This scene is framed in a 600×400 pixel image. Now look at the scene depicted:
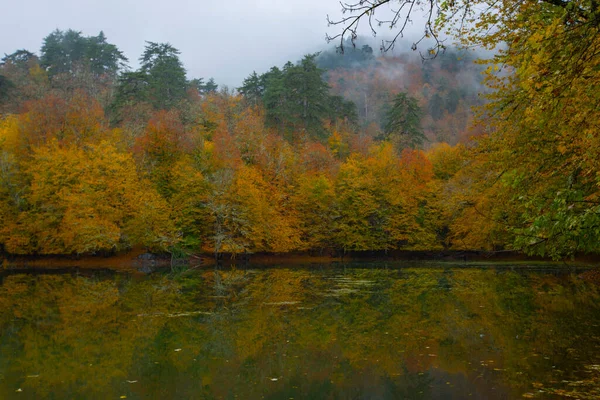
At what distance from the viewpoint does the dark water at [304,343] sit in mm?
9328

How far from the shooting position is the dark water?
933 centimetres

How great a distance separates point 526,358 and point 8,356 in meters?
11.9

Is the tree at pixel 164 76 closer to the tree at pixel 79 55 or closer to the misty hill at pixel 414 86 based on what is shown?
the tree at pixel 79 55

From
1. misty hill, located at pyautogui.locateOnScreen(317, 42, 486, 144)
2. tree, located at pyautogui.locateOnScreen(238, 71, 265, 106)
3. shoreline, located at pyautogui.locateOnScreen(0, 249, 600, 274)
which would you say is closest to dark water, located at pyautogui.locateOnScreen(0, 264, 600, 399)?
shoreline, located at pyautogui.locateOnScreen(0, 249, 600, 274)

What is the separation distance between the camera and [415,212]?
48.7 m

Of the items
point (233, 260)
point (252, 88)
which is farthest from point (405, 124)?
point (233, 260)

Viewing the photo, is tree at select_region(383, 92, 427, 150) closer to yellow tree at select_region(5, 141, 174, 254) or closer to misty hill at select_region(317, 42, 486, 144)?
misty hill at select_region(317, 42, 486, 144)

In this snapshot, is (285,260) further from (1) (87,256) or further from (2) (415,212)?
(1) (87,256)

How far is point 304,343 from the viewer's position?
12727 mm

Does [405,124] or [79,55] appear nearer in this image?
[405,124]

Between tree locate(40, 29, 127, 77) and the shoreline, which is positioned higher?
tree locate(40, 29, 127, 77)

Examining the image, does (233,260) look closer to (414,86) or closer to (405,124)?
(405,124)

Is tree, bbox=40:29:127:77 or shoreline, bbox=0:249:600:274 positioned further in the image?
tree, bbox=40:29:127:77

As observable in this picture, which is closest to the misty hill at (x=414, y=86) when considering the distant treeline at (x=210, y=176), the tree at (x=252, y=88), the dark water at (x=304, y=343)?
the tree at (x=252, y=88)
